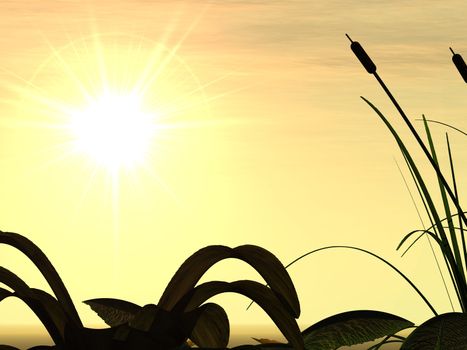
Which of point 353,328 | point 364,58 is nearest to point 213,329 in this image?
point 353,328

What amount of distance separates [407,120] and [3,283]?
792 mm

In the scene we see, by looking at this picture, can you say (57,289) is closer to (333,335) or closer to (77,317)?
(77,317)

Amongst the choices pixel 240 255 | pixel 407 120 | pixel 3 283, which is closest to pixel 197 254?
pixel 240 255

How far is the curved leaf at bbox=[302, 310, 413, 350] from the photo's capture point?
1.34m

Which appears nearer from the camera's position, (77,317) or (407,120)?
(77,317)

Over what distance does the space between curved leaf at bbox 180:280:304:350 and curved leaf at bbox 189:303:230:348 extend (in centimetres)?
5

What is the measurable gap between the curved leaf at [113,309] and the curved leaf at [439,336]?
1.52ft

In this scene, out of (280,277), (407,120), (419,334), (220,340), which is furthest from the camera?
(407,120)

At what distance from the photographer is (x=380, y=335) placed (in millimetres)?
1343

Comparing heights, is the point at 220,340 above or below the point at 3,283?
below

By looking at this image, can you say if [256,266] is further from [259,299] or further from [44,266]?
[44,266]

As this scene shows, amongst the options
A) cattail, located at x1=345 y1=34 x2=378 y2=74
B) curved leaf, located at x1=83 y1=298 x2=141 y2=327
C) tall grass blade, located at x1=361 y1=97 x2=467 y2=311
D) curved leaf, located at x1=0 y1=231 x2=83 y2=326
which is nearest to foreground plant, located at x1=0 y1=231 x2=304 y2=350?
curved leaf, located at x1=0 y1=231 x2=83 y2=326

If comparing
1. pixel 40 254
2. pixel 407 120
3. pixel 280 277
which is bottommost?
pixel 280 277

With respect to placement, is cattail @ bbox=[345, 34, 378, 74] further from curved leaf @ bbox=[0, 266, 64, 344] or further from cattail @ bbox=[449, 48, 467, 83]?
curved leaf @ bbox=[0, 266, 64, 344]
